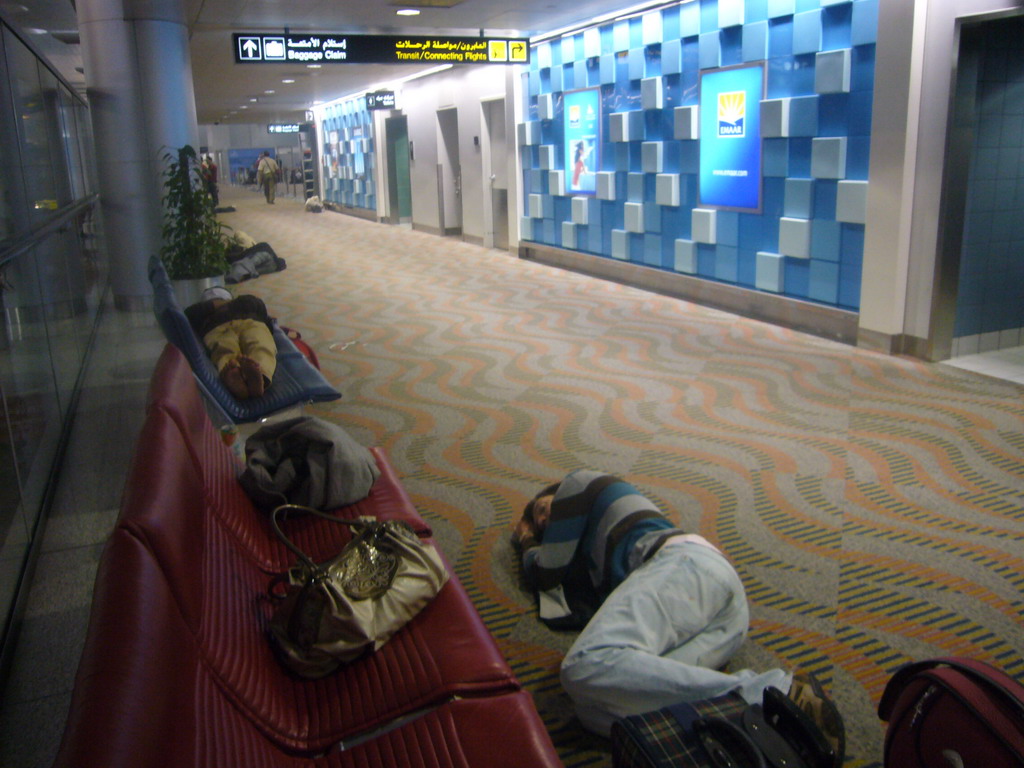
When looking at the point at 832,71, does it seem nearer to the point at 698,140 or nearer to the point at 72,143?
the point at 698,140

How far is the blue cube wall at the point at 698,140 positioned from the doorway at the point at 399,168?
719cm

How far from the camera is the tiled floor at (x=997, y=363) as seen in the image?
558cm

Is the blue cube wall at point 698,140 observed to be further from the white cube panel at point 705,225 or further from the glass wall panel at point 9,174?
the glass wall panel at point 9,174

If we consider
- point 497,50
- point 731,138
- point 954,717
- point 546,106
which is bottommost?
point 954,717

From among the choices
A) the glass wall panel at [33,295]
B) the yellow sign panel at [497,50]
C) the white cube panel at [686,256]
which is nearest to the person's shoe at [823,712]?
the glass wall panel at [33,295]

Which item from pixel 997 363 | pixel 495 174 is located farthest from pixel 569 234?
pixel 997 363

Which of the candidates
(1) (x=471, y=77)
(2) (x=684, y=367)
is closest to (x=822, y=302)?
(2) (x=684, y=367)

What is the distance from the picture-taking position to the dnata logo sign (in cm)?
751

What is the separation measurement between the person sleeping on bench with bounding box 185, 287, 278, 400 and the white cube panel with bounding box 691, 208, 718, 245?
4515mm

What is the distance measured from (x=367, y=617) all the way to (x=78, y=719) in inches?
36.9

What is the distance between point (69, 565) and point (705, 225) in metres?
6.36

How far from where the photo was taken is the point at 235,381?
163 inches

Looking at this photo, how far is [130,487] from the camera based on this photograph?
171 cm

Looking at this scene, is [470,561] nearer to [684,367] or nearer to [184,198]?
[684,367]
